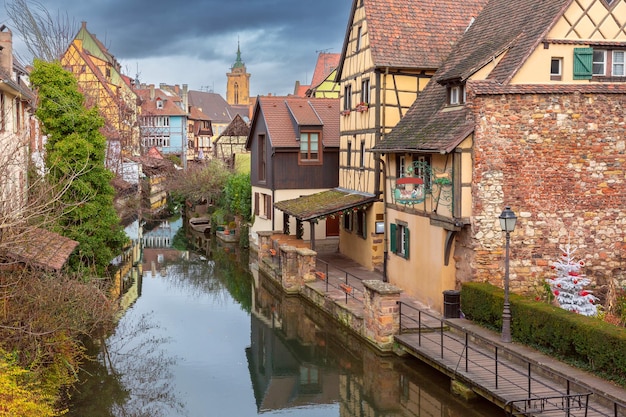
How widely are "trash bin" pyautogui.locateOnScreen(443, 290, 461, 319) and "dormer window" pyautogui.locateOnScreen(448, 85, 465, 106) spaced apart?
5030 millimetres

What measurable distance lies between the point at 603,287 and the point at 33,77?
17185mm

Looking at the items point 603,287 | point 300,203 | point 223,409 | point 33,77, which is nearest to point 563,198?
point 603,287

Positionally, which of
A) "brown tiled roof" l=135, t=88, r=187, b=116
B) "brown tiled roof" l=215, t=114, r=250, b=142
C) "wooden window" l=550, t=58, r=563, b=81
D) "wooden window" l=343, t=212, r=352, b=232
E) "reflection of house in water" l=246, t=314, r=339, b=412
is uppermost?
"brown tiled roof" l=135, t=88, r=187, b=116

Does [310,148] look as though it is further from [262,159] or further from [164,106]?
[164,106]

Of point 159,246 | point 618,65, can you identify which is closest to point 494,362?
point 618,65

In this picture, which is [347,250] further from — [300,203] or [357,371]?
[357,371]

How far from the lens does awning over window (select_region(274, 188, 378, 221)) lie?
25.3 metres

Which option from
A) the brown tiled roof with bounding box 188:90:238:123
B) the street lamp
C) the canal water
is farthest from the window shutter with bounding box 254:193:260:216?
the brown tiled roof with bounding box 188:90:238:123

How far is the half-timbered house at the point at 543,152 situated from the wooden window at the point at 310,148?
1376 centimetres

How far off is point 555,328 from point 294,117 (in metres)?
19.6

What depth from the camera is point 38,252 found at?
14.7 m

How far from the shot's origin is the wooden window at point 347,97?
2744cm

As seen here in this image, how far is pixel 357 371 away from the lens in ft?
54.3

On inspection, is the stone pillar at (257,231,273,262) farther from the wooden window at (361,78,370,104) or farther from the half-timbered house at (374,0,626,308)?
the half-timbered house at (374,0,626,308)
